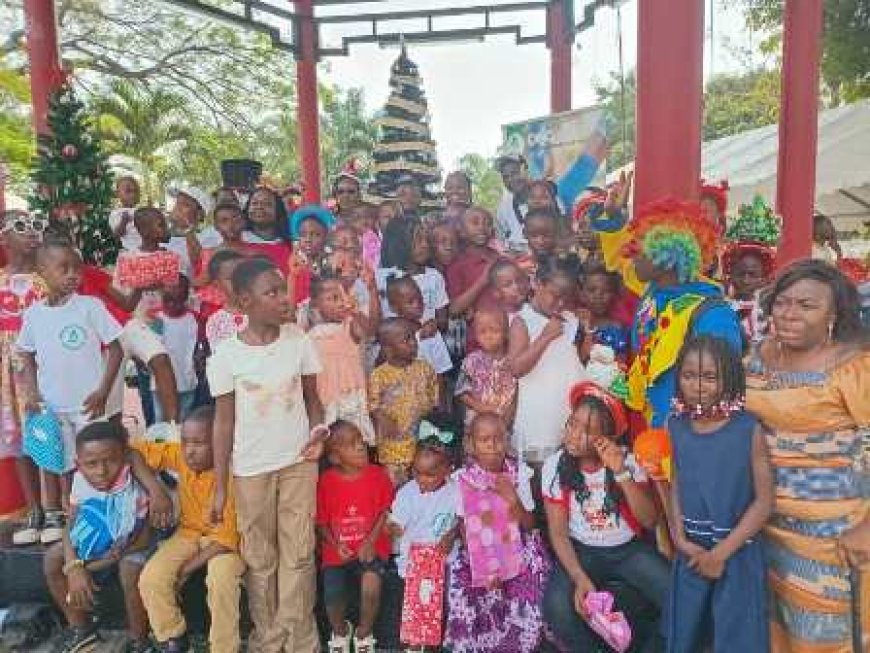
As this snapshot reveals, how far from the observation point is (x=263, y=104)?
59.0ft

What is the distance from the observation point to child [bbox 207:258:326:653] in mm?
3318

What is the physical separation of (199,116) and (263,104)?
1.46m

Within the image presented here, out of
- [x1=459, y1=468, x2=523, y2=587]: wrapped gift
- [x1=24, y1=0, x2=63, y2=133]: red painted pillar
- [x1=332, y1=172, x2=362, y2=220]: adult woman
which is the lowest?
[x1=459, y1=468, x2=523, y2=587]: wrapped gift

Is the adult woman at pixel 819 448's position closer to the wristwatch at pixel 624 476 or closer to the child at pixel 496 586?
the wristwatch at pixel 624 476

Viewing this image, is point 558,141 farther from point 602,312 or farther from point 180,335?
point 180,335

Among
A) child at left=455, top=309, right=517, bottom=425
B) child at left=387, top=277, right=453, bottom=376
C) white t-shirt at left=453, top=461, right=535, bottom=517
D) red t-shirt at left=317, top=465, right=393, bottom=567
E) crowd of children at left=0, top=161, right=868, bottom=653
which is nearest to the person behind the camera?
crowd of children at left=0, top=161, right=868, bottom=653

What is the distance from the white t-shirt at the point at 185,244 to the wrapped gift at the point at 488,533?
270 centimetres

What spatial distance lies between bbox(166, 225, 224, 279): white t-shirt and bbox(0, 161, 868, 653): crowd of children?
3.27ft

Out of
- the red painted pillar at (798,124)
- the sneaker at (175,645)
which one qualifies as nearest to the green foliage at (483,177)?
the red painted pillar at (798,124)

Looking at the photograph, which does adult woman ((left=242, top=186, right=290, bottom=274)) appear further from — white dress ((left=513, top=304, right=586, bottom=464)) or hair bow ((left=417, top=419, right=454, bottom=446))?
white dress ((left=513, top=304, right=586, bottom=464))

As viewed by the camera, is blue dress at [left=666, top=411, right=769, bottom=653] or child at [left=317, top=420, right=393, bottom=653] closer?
blue dress at [left=666, top=411, right=769, bottom=653]

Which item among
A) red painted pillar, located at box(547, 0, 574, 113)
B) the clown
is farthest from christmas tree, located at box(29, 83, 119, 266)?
red painted pillar, located at box(547, 0, 574, 113)

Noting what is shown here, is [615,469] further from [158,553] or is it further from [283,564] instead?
[158,553]

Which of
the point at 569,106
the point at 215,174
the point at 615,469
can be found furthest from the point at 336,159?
the point at 615,469
